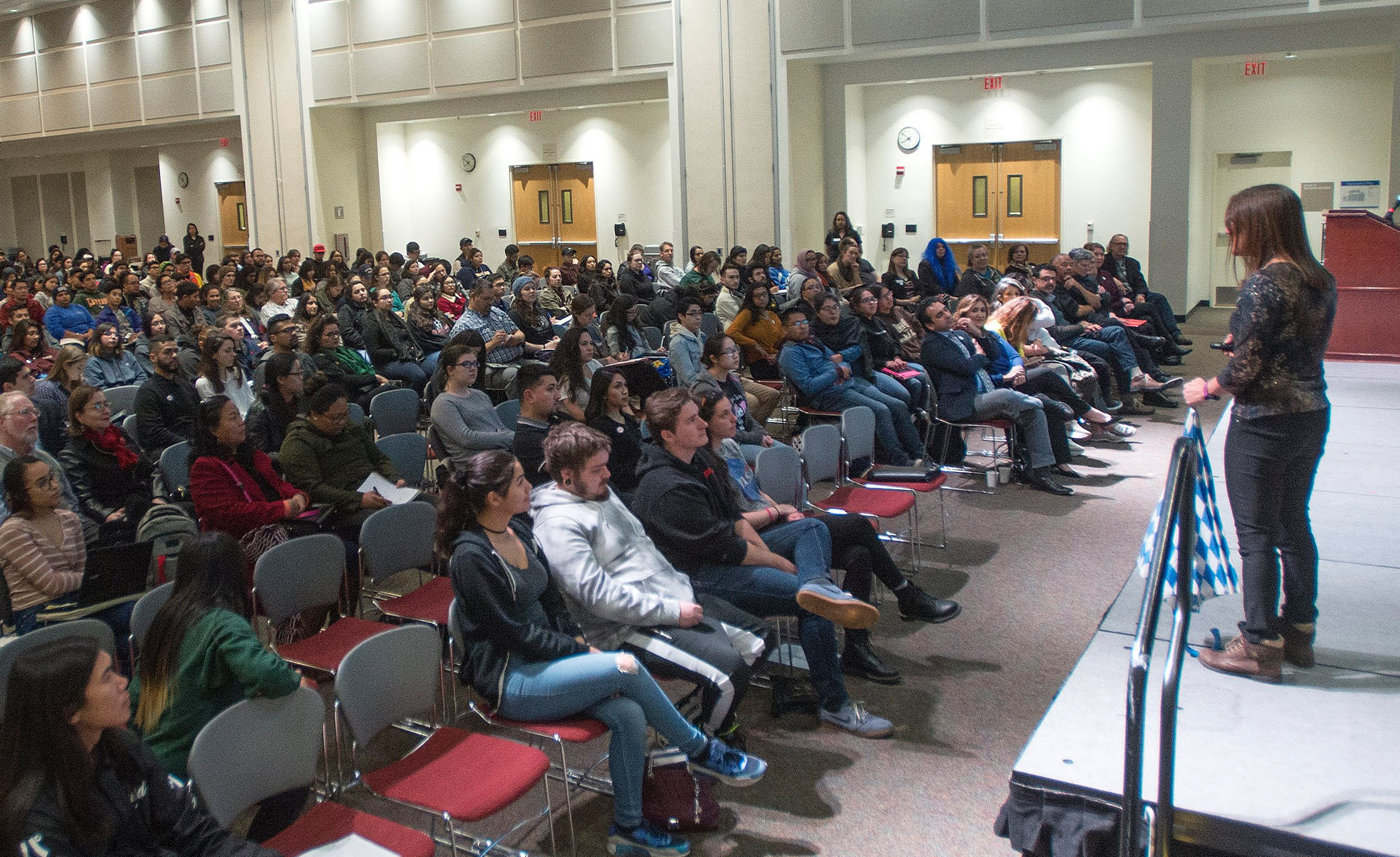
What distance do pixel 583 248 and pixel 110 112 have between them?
8.86 meters

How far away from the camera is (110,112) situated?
18984mm

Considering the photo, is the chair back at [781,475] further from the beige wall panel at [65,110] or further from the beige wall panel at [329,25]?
the beige wall panel at [65,110]

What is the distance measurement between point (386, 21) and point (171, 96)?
4600 millimetres

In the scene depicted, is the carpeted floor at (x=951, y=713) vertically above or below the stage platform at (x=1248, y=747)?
below

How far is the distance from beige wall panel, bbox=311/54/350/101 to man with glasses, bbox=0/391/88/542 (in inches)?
515

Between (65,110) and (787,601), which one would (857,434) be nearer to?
(787,601)

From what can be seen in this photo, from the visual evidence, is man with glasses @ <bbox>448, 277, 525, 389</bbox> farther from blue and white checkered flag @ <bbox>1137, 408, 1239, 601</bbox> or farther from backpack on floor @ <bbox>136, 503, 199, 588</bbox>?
blue and white checkered flag @ <bbox>1137, 408, 1239, 601</bbox>

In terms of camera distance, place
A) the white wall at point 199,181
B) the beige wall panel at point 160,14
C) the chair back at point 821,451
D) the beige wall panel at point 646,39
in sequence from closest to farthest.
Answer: the chair back at point 821,451, the beige wall panel at point 646,39, the beige wall panel at point 160,14, the white wall at point 199,181

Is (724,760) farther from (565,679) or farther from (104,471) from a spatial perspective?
(104,471)

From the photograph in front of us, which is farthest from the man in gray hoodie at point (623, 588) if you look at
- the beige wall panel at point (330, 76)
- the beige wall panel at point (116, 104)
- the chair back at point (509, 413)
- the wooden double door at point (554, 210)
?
the beige wall panel at point (116, 104)

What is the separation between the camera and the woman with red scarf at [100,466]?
16.3 ft

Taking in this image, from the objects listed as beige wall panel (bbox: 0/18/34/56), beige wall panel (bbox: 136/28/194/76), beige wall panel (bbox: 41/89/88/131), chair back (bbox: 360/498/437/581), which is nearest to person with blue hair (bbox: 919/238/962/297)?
chair back (bbox: 360/498/437/581)

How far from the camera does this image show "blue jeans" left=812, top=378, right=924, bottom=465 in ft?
23.0

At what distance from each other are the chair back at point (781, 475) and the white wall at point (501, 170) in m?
11.2
